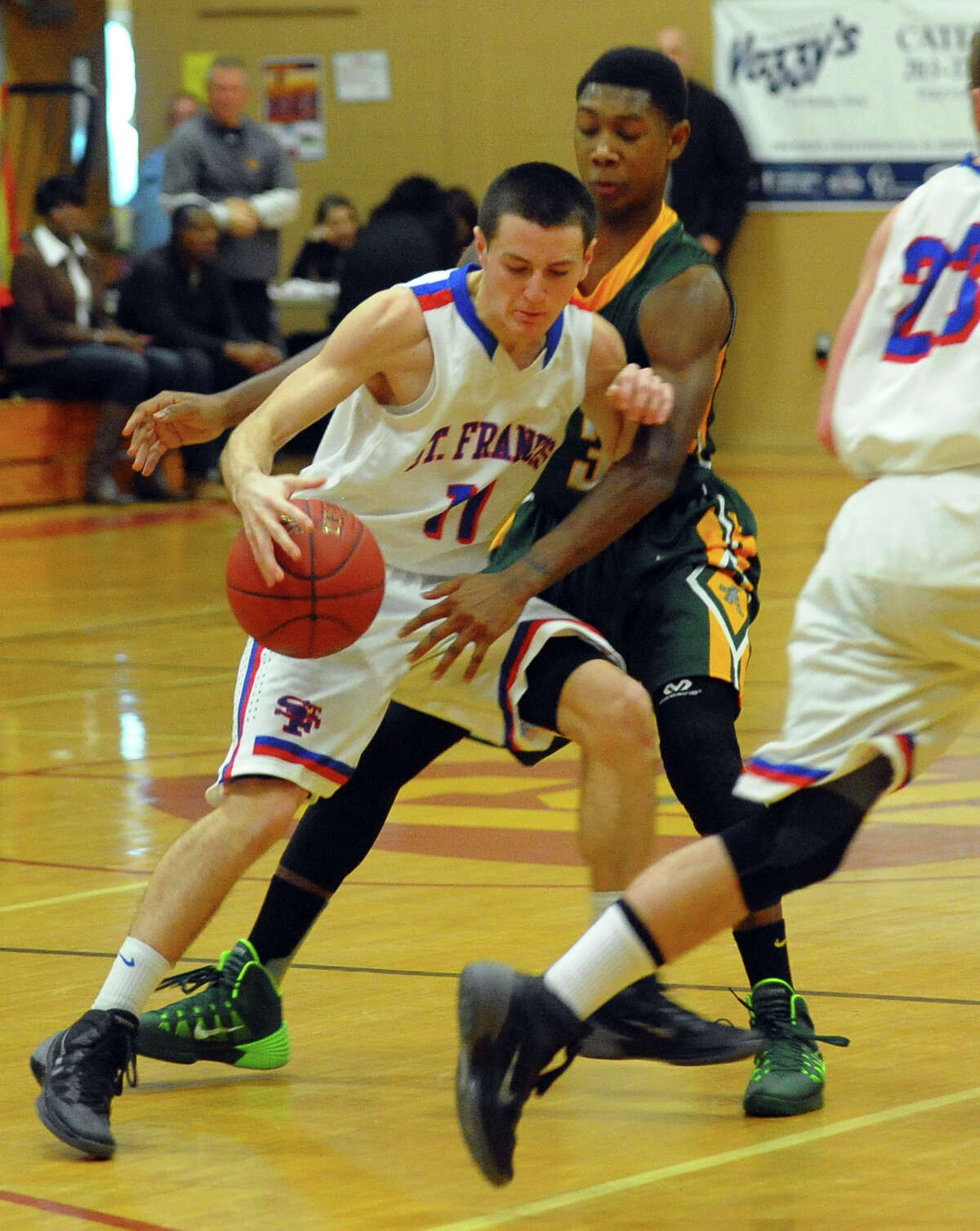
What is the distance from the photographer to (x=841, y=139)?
1538cm

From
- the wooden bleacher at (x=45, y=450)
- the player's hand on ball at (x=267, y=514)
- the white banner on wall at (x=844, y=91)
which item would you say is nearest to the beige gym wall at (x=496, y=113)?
the white banner on wall at (x=844, y=91)

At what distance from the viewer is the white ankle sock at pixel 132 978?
3.65 m

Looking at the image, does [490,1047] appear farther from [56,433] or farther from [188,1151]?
[56,433]

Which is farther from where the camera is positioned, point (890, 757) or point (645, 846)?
point (645, 846)

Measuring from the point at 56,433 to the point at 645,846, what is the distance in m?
10.1

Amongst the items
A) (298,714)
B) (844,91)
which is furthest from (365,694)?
(844,91)

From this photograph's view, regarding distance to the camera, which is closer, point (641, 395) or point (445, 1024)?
point (641, 395)

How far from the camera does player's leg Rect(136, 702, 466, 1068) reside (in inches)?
155

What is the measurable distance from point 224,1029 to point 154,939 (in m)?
0.33

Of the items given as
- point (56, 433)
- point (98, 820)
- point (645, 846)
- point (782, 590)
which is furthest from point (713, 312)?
point (56, 433)

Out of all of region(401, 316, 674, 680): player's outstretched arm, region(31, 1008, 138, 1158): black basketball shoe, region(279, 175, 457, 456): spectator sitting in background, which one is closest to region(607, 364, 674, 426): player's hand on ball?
region(401, 316, 674, 680): player's outstretched arm

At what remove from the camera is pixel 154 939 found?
3682mm

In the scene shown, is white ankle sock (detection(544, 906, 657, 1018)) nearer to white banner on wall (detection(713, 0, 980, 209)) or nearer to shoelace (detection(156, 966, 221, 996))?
shoelace (detection(156, 966, 221, 996))

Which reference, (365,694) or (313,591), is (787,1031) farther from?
(313,591)
